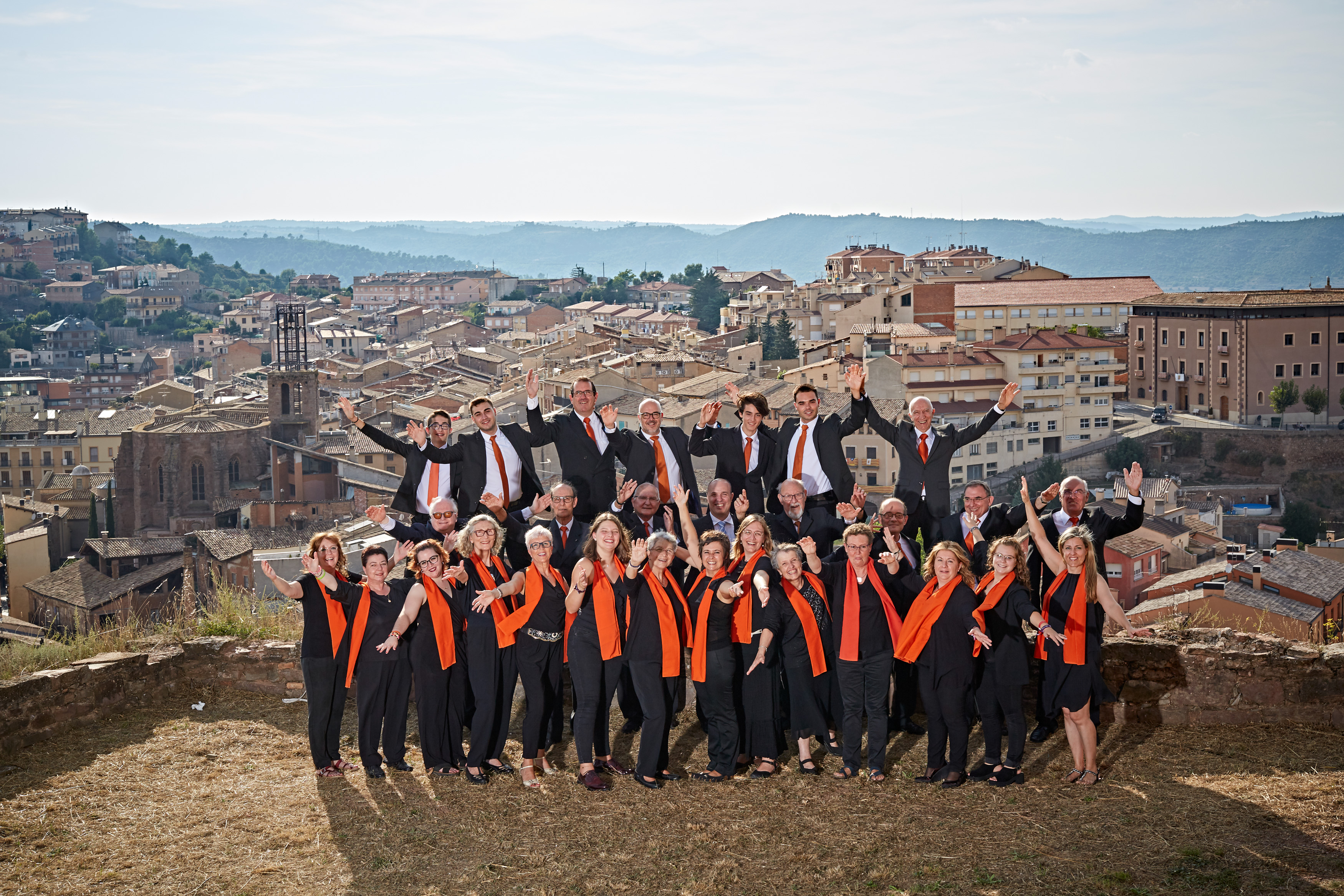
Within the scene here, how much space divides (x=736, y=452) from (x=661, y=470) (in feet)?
1.69

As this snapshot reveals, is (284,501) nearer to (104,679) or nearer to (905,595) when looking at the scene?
(104,679)

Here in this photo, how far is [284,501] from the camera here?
45.6 m

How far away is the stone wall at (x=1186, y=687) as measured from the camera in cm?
753

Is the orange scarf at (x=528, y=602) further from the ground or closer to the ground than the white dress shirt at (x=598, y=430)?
closer to the ground

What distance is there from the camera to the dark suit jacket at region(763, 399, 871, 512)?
320 inches

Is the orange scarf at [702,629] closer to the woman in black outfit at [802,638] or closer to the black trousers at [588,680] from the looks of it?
the woman in black outfit at [802,638]

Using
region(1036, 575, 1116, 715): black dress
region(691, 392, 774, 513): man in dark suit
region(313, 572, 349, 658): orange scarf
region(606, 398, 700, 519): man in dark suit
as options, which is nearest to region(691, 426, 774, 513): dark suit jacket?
region(691, 392, 774, 513): man in dark suit

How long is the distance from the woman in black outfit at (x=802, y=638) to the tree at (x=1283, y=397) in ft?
179

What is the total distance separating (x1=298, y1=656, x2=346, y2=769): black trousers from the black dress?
3.94 metres

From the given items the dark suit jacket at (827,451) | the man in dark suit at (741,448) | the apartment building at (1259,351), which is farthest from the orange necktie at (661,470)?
the apartment building at (1259,351)

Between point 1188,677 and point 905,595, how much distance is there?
208 centimetres

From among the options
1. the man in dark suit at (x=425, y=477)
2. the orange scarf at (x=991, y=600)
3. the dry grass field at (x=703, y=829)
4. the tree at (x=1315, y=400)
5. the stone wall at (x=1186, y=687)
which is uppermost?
the man in dark suit at (x=425, y=477)

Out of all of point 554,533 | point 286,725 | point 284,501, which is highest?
point 554,533

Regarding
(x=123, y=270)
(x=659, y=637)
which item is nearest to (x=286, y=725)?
(x=659, y=637)
